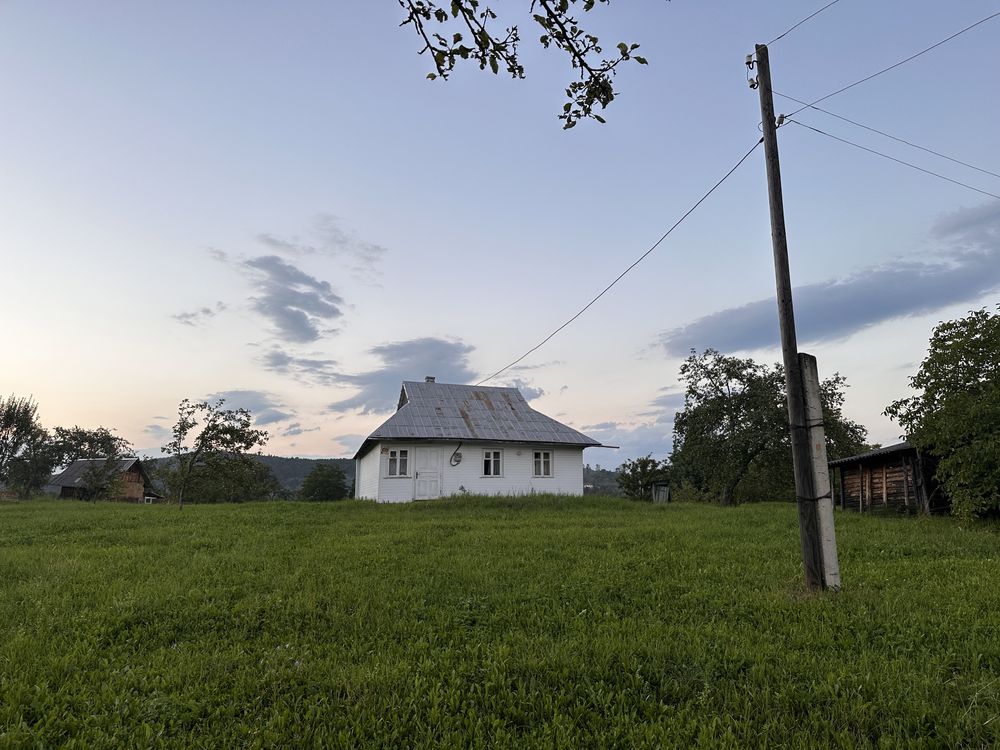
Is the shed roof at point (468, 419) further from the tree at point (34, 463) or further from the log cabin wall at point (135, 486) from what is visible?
the tree at point (34, 463)

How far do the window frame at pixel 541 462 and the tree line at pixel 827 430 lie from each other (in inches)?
452

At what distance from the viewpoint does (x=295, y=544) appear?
486 inches

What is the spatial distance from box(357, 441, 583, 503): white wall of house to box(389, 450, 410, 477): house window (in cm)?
5

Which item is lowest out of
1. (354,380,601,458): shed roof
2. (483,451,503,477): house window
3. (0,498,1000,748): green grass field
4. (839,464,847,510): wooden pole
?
(0,498,1000,748): green grass field

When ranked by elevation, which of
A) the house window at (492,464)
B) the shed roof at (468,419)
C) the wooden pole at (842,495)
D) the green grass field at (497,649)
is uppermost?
the shed roof at (468,419)

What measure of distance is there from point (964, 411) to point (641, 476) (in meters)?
38.2

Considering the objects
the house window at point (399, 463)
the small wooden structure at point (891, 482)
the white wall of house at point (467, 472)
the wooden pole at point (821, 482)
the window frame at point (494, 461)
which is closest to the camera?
the wooden pole at point (821, 482)

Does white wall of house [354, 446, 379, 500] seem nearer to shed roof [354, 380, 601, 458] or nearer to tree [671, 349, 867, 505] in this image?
shed roof [354, 380, 601, 458]

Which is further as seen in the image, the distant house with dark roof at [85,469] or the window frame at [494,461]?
the distant house with dark roof at [85,469]

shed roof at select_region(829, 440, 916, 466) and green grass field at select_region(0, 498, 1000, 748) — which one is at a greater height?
shed roof at select_region(829, 440, 916, 466)

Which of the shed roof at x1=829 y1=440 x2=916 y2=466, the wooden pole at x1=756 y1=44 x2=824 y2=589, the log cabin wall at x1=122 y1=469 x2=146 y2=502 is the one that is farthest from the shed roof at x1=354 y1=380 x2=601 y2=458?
the log cabin wall at x1=122 y1=469 x2=146 y2=502

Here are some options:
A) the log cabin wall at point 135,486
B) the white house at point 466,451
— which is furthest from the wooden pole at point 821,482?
the log cabin wall at point 135,486

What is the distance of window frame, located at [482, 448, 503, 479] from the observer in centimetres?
2786

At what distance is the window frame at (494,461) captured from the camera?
27.9 m
